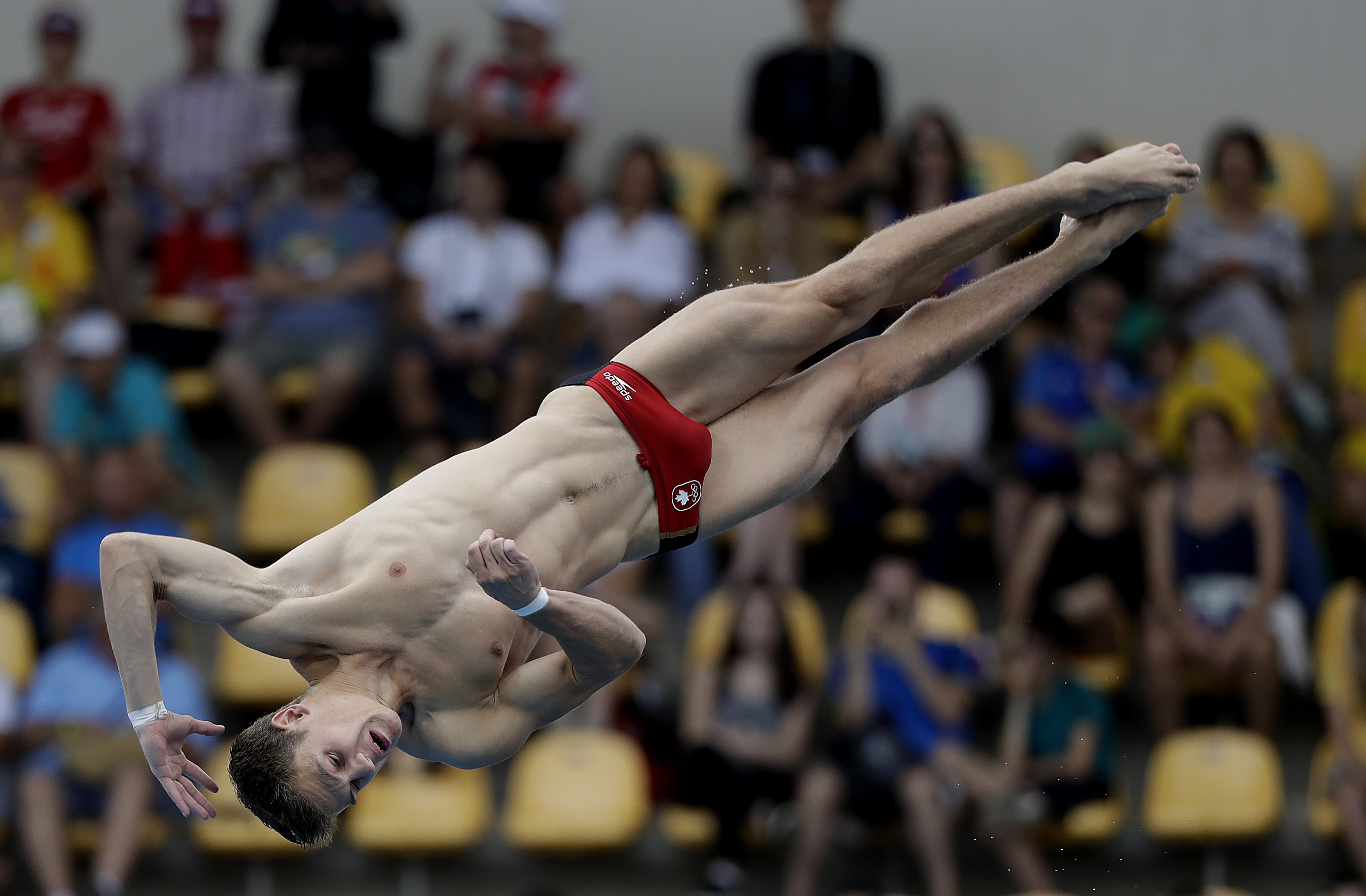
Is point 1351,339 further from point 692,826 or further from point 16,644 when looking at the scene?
point 16,644

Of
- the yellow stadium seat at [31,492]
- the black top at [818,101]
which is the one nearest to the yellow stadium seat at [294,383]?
the yellow stadium seat at [31,492]

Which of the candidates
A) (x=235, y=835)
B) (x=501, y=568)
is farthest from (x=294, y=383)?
(x=501, y=568)

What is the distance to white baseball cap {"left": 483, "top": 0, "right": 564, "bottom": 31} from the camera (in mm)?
10703

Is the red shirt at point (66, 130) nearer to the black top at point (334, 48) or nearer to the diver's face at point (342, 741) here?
the black top at point (334, 48)

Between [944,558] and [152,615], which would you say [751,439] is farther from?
[944,558]

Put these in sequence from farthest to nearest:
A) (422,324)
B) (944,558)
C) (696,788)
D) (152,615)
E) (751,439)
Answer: (422,324) < (944,558) < (696,788) < (751,439) < (152,615)

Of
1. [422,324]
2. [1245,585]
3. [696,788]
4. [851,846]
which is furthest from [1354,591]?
[422,324]

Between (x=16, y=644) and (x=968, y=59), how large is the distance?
683 cm

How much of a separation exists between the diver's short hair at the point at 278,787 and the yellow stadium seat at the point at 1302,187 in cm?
767

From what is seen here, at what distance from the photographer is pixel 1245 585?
8789 mm

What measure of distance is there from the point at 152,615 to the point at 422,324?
5043mm

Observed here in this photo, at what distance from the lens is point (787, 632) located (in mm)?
8789

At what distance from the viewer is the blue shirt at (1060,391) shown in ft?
30.9

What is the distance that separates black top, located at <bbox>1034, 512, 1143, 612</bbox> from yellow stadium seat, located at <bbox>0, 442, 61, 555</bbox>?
17.0 ft
